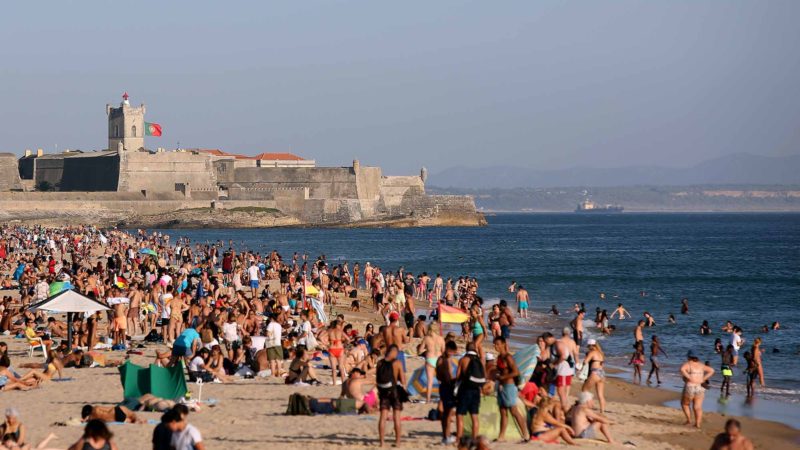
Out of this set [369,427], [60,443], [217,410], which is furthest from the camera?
[217,410]

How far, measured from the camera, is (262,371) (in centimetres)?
1519

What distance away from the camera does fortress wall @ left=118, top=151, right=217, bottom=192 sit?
8762 centimetres

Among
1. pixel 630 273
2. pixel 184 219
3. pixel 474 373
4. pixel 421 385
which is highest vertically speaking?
pixel 474 373

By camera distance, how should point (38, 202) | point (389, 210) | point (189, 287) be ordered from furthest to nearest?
1. point (389, 210)
2. point (38, 202)
3. point (189, 287)

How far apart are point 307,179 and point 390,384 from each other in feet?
269

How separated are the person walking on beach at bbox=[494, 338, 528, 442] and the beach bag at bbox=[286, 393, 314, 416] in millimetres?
2359

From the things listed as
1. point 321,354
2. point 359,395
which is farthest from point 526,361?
point 321,354

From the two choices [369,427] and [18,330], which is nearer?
[369,427]

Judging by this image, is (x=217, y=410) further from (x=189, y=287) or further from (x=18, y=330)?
(x=189, y=287)

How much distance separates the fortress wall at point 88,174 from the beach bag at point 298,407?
79792 mm

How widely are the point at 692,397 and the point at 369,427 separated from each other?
4.37 metres

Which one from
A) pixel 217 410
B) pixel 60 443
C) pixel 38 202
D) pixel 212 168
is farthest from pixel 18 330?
pixel 212 168

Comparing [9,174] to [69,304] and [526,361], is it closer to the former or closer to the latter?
[69,304]

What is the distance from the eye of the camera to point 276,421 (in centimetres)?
1204
